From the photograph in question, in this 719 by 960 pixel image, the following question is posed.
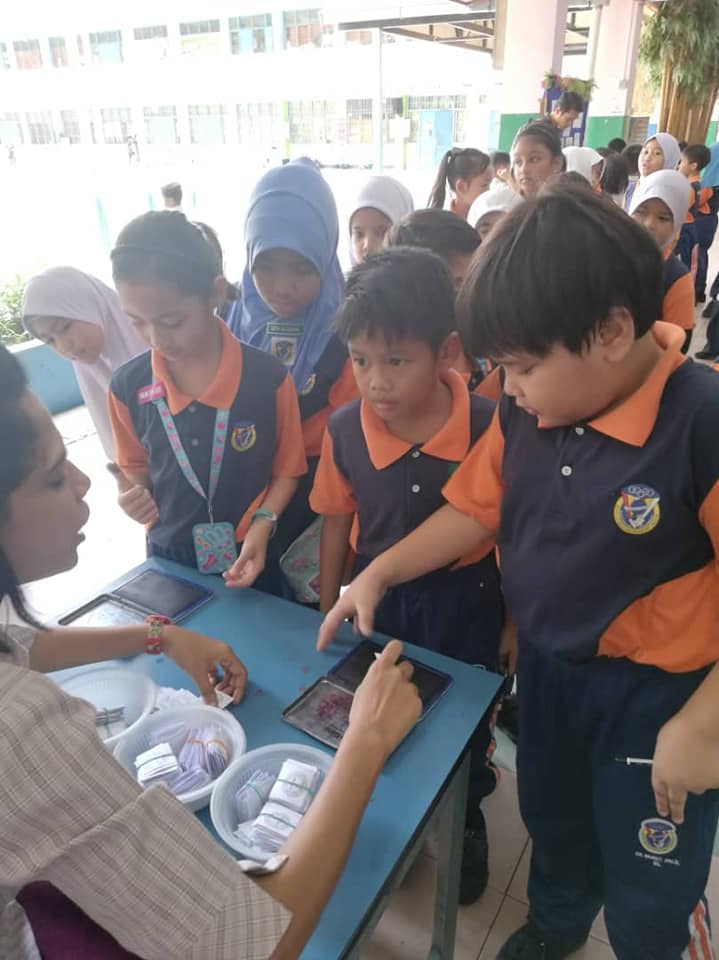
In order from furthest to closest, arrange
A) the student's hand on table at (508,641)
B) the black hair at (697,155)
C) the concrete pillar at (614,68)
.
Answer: the concrete pillar at (614,68)
the black hair at (697,155)
the student's hand on table at (508,641)

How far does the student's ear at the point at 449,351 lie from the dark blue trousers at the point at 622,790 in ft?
1.77

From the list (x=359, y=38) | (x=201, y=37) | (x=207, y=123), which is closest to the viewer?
(x=207, y=123)

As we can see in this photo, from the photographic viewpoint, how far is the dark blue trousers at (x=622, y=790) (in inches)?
35.6

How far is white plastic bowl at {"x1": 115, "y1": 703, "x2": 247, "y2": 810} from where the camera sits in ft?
2.87

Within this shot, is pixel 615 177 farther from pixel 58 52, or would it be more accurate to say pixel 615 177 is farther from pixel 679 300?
pixel 58 52

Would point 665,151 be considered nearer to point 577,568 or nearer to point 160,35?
point 577,568

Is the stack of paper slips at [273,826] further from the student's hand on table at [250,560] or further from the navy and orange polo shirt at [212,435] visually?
the navy and orange polo shirt at [212,435]

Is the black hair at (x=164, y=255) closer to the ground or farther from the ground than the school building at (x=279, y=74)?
closer to the ground

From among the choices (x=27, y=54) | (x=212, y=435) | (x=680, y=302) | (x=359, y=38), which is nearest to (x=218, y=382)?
(x=212, y=435)

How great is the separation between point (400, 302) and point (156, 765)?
0.82 metres

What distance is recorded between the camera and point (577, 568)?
868mm

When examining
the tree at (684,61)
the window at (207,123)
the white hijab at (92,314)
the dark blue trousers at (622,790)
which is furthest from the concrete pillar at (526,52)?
the dark blue trousers at (622,790)

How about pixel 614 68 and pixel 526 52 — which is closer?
pixel 526 52

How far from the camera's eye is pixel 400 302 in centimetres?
114
